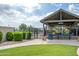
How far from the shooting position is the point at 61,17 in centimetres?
669

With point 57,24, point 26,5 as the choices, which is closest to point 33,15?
point 26,5

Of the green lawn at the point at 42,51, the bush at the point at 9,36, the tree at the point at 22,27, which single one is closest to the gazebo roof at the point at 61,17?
the tree at the point at 22,27

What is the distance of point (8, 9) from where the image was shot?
6.34m

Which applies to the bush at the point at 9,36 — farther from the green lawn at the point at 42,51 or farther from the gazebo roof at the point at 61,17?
the gazebo roof at the point at 61,17

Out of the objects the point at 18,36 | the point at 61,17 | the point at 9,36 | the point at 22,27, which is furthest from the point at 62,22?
the point at 9,36

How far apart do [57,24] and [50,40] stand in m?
0.49

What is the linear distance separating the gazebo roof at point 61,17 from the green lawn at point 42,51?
2.35 feet

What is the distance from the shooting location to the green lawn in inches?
244

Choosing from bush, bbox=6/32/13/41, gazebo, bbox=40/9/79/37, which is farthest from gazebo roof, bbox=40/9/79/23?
bush, bbox=6/32/13/41

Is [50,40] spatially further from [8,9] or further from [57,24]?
[8,9]

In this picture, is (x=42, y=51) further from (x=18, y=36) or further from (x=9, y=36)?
(x=9, y=36)

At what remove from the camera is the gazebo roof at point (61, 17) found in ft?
21.2

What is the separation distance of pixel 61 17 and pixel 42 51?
113 cm

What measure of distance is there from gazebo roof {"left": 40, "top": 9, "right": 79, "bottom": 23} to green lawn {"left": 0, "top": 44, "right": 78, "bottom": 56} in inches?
28.2
